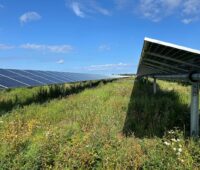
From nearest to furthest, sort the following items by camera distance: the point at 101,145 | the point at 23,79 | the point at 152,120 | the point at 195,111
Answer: the point at 101,145
the point at 195,111
the point at 152,120
the point at 23,79

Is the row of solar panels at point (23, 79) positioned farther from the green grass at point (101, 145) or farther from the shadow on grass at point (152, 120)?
the shadow on grass at point (152, 120)

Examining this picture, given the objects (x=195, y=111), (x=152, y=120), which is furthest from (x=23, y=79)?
(x=195, y=111)

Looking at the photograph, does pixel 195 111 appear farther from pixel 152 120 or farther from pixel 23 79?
pixel 23 79

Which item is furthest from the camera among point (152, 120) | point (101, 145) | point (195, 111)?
point (152, 120)

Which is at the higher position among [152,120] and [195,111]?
[195,111]

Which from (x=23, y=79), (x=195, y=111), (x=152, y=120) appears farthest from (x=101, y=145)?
(x=23, y=79)

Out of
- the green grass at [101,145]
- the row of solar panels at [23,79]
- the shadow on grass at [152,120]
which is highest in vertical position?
the row of solar panels at [23,79]

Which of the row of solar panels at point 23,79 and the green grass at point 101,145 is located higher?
the row of solar panels at point 23,79

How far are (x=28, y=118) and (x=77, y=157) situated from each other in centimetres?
382

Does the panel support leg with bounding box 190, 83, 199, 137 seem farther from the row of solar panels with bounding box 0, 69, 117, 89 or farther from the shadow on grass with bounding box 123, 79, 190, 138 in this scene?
the row of solar panels with bounding box 0, 69, 117, 89

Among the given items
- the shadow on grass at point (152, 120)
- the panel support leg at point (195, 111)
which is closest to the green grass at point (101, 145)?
the shadow on grass at point (152, 120)

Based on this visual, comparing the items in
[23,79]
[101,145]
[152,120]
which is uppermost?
[23,79]

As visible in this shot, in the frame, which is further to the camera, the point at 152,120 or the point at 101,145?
the point at 152,120

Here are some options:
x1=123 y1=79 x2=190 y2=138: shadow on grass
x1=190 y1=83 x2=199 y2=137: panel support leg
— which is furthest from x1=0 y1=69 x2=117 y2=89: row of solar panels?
x1=190 y1=83 x2=199 y2=137: panel support leg
